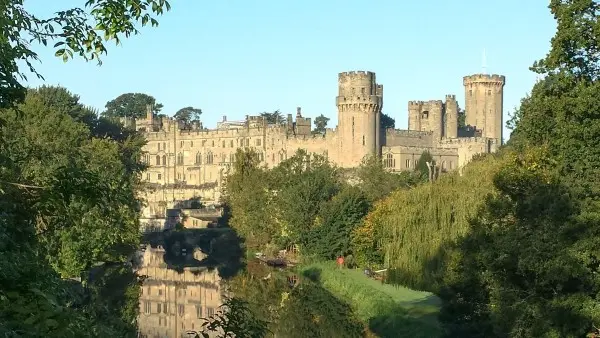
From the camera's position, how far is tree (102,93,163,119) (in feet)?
376

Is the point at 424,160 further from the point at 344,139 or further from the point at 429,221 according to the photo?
the point at 429,221

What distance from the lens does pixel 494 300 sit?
666 inches

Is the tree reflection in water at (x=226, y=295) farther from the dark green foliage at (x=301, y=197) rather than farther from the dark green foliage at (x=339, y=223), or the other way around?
the dark green foliage at (x=301, y=197)

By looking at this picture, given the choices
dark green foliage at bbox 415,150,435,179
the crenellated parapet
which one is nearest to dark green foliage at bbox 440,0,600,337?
dark green foliage at bbox 415,150,435,179

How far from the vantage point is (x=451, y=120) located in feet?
262

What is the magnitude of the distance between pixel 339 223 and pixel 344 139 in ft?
102

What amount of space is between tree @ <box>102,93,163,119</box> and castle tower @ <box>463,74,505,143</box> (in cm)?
4425

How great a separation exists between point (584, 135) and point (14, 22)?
39.7 ft

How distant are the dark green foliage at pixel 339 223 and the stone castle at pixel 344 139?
27997 mm

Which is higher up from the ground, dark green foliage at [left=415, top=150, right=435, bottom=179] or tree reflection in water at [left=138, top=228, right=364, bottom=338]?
dark green foliage at [left=415, top=150, right=435, bottom=179]

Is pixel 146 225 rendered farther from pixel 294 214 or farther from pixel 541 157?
pixel 541 157

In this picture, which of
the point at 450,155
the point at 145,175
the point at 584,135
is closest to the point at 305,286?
the point at 584,135

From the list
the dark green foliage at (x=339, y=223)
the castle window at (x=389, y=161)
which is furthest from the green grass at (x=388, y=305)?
the castle window at (x=389, y=161)

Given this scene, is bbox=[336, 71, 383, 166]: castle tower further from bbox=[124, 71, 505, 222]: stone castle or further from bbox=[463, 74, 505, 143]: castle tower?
bbox=[463, 74, 505, 143]: castle tower
